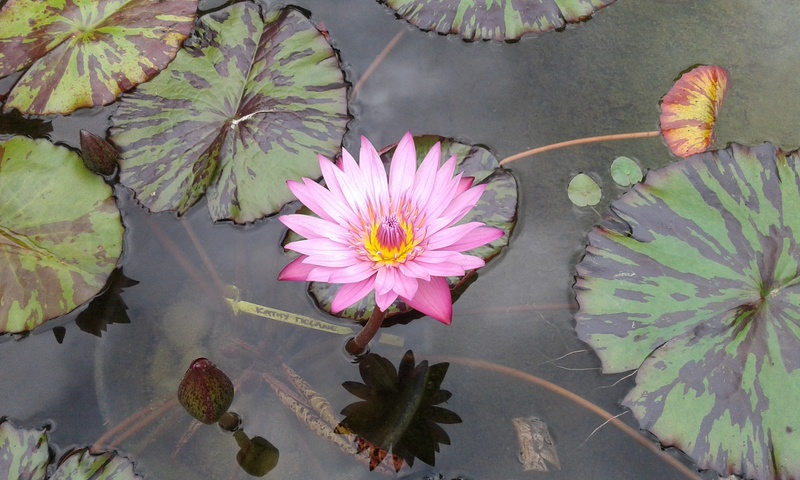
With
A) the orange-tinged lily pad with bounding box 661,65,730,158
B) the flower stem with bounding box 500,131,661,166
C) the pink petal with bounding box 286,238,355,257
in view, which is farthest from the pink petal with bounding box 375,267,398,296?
the orange-tinged lily pad with bounding box 661,65,730,158

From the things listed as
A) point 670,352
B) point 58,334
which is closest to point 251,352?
point 58,334

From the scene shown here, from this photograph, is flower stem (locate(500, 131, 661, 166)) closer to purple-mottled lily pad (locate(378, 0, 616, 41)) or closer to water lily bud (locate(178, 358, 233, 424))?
purple-mottled lily pad (locate(378, 0, 616, 41))

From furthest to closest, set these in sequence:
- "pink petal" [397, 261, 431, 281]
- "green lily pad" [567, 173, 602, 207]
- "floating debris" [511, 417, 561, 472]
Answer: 1. "green lily pad" [567, 173, 602, 207]
2. "floating debris" [511, 417, 561, 472]
3. "pink petal" [397, 261, 431, 281]

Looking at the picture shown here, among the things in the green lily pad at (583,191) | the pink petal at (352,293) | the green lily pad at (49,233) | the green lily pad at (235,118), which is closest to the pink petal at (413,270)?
the pink petal at (352,293)

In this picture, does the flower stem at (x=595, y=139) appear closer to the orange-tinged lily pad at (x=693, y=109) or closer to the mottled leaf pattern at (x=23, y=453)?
the orange-tinged lily pad at (x=693, y=109)

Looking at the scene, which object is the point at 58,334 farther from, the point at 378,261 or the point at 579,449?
the point at 579,449

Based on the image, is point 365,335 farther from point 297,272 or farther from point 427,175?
point 427,175
